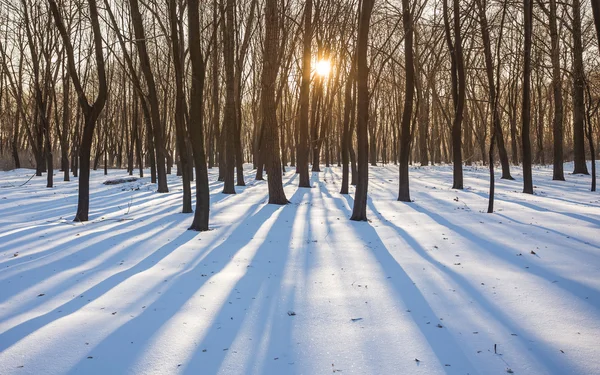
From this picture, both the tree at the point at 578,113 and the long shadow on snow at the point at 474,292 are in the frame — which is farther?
the tree at the point at 578,113

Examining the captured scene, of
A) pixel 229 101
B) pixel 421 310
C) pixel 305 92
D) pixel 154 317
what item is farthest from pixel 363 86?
pixel 229 101

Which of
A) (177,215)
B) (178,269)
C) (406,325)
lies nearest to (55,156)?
(177,215)

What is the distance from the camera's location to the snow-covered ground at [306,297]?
2826mm

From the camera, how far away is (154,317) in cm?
350

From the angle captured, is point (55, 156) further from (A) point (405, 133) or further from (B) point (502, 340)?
(B) point (502, 340)

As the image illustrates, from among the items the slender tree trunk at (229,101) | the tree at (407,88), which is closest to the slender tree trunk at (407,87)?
the tree at (407,88)

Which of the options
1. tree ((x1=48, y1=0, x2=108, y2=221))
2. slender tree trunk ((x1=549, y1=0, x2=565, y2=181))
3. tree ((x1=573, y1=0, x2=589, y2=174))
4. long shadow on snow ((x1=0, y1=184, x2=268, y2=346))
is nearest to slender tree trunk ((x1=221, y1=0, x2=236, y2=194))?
tree ((x1=48, y1=0, x2=108, y2=221))

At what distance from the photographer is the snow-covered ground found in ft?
9.27

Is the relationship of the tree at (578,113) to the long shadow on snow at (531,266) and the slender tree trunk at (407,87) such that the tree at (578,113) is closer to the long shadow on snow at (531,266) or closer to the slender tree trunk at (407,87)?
the slender tree trunk at (407,87)

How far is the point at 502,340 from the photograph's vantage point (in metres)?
3.05

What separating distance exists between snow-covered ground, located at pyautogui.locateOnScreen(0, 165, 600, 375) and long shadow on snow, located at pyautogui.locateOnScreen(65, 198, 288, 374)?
18 mm

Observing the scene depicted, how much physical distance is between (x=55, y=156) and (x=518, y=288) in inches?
1562

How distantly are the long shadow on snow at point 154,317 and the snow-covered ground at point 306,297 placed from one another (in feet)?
0.06

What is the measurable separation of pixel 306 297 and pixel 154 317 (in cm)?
139
